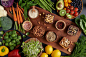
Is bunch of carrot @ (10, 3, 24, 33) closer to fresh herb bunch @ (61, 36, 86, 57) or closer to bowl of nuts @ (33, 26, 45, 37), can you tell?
bowl of nuts @ (33, 26, 45, 37)

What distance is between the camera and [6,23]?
2.88 metres

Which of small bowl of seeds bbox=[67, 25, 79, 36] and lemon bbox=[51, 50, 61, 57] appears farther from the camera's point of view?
small bowl of seeds bbox=[67, 25, 79, 36]

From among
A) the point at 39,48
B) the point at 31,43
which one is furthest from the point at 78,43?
the point at 31,43

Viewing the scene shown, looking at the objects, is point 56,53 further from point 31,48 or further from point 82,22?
point 82,22

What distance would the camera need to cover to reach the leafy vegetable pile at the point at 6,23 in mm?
2874

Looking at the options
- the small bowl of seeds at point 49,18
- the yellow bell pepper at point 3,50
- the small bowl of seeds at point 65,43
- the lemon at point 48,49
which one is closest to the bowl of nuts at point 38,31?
the small bowl of seeds at point 49,18

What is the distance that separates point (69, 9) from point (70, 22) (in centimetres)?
50

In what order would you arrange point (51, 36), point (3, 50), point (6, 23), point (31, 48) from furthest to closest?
point (51, 36), point (6, 23), point (3, 50), point (31, 48)

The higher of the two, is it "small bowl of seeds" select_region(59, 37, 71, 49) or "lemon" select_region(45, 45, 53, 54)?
"small bowl of seeds" select_region(59, 37, 71, 49)

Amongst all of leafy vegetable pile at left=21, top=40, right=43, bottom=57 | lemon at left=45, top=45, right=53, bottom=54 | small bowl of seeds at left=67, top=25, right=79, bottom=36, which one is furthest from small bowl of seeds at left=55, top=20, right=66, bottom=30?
leafy vegetable pile at left=21, top=40, right=43, bottom=57

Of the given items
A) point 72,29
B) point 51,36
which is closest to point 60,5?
point 72,29

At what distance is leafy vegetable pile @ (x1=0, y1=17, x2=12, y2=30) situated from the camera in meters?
2.87

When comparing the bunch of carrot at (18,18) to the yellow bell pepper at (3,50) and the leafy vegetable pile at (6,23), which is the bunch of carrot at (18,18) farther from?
the yellow bell pepper at (3,50)

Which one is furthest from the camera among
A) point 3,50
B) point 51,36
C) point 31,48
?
point 51,36
